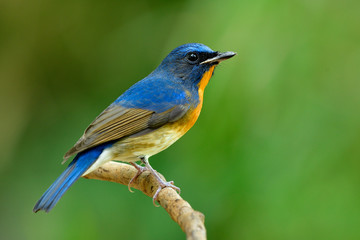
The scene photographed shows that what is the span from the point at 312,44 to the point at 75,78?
2.17 m

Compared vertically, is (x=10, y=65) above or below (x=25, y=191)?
above

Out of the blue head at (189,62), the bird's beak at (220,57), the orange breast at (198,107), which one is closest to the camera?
the bird's beak at (220,57)

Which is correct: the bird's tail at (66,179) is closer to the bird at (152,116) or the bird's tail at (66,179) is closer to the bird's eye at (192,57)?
the bird at (152,116)

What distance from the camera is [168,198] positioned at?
2.49 m

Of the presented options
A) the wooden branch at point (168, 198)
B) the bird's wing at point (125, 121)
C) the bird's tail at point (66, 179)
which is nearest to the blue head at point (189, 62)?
the bird's wing at point (125, 121)

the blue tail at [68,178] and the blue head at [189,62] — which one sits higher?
the blue head at [189,62]

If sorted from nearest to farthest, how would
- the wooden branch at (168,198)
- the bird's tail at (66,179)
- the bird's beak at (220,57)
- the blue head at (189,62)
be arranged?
1. the wooden branch at (168,198)
2. the bird's tail at (66,179)
3. the bird's beak at (220,57)
4. the blue head at (189,62)

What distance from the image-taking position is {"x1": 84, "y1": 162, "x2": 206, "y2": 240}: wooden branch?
1.74 meters

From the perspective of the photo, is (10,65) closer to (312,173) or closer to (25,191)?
(25,191)

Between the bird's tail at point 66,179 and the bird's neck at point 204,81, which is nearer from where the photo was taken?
the bird's tail at point 66,179

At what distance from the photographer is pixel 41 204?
2443mm

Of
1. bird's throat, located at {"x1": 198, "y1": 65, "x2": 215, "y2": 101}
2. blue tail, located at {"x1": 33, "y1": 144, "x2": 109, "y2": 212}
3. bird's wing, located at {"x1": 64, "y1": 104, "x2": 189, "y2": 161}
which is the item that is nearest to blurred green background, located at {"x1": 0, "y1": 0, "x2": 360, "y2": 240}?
bird's throat, located at {"x1": 198, "y1": 65, "x2": 215, "y2": 101}

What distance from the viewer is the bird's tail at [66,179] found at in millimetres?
2443

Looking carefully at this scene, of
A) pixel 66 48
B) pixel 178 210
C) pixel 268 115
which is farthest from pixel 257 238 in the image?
pixel 66 48
